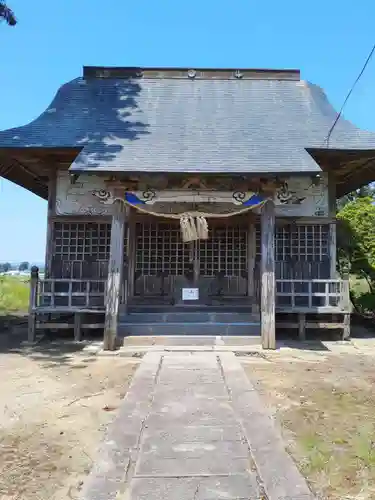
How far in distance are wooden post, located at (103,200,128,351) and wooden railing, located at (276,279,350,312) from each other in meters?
3.57

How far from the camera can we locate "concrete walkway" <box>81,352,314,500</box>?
2.96 metres

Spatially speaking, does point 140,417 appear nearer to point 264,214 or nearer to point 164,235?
point 264,214

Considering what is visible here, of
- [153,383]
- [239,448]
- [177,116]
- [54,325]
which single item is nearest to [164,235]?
[177,116]

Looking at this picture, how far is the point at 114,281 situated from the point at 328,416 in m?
4.96

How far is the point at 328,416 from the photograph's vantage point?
4695 millimetres

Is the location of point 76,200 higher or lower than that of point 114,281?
higher

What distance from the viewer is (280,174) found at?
319 inches

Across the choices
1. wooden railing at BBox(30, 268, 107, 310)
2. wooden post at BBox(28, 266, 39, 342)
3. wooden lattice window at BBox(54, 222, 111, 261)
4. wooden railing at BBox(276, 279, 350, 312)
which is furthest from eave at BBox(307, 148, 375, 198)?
wooden post at BBox(28, 266, 39, 342)

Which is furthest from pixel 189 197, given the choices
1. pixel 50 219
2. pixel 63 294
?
pixel 50 219

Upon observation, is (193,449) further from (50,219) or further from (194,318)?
(50,219)

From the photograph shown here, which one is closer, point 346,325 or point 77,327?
point 77,327

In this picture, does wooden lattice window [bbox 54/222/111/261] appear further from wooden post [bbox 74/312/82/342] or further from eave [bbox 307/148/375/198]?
eave [bbox 307/148/375/198]

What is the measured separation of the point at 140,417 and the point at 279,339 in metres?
5.86

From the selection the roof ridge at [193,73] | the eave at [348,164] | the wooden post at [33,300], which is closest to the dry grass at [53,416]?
the wooden post at [33,300]
